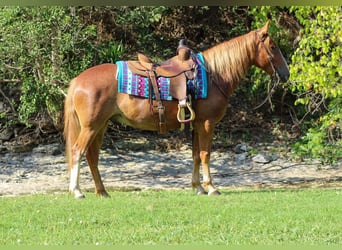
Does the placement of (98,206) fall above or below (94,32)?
below

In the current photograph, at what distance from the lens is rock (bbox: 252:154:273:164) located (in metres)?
15.4

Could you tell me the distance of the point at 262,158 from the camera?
50.7 ft

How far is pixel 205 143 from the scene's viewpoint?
10156mm

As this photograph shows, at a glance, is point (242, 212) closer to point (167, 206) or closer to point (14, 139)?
point (167, 206)

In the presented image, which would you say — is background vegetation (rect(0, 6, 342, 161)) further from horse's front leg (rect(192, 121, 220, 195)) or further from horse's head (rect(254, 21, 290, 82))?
horse's front leg (rect(192, 121, 220, 195))

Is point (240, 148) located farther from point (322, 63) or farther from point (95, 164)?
point (95, 164)

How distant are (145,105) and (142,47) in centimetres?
524

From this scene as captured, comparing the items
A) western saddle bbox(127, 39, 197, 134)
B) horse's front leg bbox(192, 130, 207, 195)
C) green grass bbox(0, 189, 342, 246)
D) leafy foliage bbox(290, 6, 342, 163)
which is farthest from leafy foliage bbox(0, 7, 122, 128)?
leafy foliage bbox(290, 6, 342, 163)

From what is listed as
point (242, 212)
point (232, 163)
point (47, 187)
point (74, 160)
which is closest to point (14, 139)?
point (47, 187)

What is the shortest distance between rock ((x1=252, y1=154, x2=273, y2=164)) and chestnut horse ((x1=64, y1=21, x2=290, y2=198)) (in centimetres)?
503

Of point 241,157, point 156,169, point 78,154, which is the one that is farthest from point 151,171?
point 78,154

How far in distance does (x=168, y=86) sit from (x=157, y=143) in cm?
602

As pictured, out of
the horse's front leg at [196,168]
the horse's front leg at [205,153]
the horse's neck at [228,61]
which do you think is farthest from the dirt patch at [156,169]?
the horse's neck at [228,61]

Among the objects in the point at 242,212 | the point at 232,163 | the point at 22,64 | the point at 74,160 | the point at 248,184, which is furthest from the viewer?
the point at 232,163
